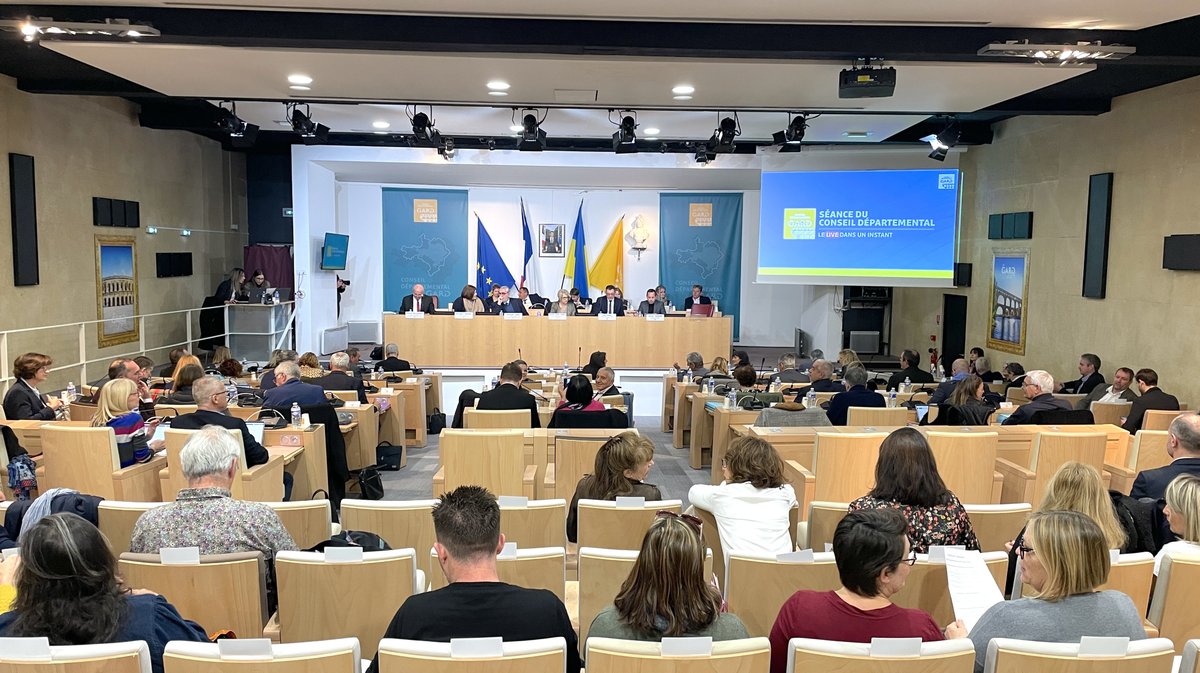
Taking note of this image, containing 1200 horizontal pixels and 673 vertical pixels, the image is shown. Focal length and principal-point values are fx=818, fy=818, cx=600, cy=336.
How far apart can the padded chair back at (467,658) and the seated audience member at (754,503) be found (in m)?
1.63

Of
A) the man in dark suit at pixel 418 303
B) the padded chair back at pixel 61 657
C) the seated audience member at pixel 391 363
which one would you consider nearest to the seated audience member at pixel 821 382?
the seated audience member at pixel 391 363

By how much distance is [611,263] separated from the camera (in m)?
15.9

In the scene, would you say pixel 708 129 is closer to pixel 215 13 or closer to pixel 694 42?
pixel 694 42

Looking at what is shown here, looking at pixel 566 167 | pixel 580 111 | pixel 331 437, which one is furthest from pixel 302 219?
pixel 331 437

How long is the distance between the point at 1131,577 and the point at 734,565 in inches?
53.7

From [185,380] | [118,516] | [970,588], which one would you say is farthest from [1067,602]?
[185,380]

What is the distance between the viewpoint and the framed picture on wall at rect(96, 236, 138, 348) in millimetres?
10898

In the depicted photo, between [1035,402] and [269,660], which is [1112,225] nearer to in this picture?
[1035,402]

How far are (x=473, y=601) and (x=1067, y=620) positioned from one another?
64.2 inches

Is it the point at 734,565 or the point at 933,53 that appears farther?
the point at 933,53

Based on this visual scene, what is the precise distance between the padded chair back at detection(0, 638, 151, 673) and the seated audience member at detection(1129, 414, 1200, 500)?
4.18 metres

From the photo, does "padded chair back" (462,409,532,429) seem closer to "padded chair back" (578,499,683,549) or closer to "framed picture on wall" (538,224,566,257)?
"padded chair back" (578,499,683,549)

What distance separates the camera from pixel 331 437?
19.6ft

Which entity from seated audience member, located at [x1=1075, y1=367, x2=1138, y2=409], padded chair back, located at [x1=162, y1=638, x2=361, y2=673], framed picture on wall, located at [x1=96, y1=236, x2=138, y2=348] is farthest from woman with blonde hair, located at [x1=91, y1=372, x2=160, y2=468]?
seated audience member, located at [x1=1075, y1=367, x2=1138, y2=409]
